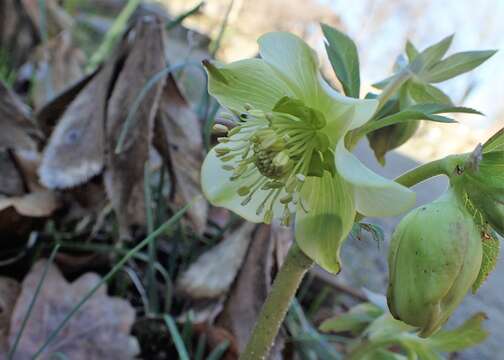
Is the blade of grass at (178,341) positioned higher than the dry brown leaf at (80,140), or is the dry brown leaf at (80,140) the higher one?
the dry brown leaf at (80,140)

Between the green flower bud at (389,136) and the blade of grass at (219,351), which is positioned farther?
the blade of grass at (219,351)

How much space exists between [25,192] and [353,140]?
633 mm

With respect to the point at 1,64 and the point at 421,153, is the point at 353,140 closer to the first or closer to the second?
the point at 1,64

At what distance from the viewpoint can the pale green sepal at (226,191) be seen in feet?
1.98

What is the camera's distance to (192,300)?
921mm

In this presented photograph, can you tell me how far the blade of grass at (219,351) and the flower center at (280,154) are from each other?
304 millimetres

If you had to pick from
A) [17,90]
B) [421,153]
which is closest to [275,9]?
[421,153]

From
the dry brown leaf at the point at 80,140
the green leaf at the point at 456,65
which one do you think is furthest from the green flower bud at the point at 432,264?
the dry brown leaf at the point at 80,140

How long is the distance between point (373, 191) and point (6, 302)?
0.61 meters

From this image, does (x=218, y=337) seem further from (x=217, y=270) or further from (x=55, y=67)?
(x=55, y=67)

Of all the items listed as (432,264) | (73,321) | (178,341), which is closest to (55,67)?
(73,321)

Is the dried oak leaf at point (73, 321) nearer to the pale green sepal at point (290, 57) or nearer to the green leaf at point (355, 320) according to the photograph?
the green leaf at point (355, 320)

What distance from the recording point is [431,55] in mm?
634

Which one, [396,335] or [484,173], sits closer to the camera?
[484,173]
